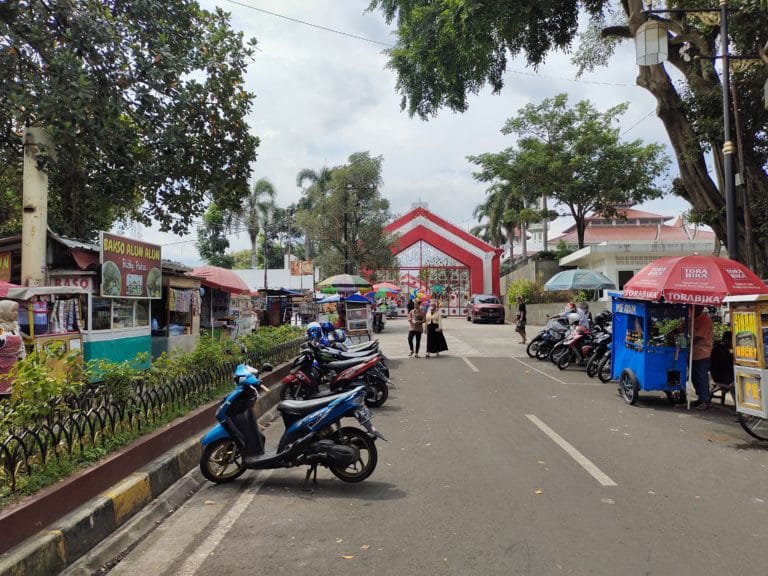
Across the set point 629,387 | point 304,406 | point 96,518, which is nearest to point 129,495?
point 96,518

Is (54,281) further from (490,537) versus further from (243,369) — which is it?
(490,537)

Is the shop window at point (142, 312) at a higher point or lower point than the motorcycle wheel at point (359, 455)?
higher

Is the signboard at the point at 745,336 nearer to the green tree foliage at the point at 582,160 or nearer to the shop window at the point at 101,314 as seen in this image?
the shop window at the point at 101,314

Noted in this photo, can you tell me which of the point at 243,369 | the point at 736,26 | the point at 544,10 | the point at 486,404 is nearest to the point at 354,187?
the point at 544,10

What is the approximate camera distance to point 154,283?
10.7 m

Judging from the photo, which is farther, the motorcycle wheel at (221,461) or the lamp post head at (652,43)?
the lamp post head at (652,43)

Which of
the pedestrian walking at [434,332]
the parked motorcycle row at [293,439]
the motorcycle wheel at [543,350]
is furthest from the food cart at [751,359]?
the pedestrian walking at [434,332]

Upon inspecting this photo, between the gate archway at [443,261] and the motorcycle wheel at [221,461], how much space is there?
37721 millimetres

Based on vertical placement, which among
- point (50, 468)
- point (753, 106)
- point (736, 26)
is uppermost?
point (736, 26)

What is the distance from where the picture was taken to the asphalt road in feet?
11.6

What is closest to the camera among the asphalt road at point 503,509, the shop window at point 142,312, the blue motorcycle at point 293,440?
the asphalt road at point 503,509

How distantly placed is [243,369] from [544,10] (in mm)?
11163

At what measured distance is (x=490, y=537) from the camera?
3.86 metres

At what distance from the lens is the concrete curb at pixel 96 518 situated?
316 cm
